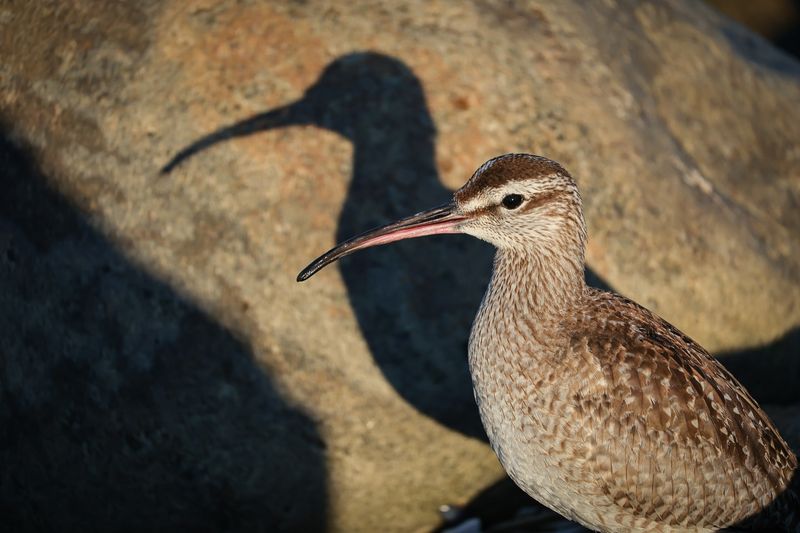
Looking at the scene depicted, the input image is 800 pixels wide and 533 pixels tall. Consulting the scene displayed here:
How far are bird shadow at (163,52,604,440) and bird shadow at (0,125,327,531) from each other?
0.73 meters

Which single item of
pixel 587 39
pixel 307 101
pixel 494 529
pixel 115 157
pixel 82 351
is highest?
pixel 587 39

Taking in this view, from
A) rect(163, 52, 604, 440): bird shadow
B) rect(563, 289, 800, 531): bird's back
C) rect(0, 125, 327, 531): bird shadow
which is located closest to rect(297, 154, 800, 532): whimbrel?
rect(563, 289, 800, 531): bird's back

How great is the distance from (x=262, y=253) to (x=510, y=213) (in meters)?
1.64

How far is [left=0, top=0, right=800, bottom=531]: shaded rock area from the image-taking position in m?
5.71

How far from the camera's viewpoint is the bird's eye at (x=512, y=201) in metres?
4.93

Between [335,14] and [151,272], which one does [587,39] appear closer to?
[335,14]

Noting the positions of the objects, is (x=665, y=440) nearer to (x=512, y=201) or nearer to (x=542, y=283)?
(x=542, y=283)

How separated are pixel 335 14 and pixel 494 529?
140 inches

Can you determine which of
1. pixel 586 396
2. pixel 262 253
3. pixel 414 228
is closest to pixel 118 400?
pixel 262 253

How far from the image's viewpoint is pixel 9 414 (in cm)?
581

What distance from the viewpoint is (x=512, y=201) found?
495 cm

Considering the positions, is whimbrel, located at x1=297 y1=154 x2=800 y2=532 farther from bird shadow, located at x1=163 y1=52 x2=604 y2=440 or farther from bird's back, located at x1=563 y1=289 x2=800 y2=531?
bird shadow, located at x1=163 y1=52 x2=604 y2=440

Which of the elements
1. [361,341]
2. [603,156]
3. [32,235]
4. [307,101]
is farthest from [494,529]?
[32,235]

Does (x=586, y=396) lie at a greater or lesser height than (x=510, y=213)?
lesser
